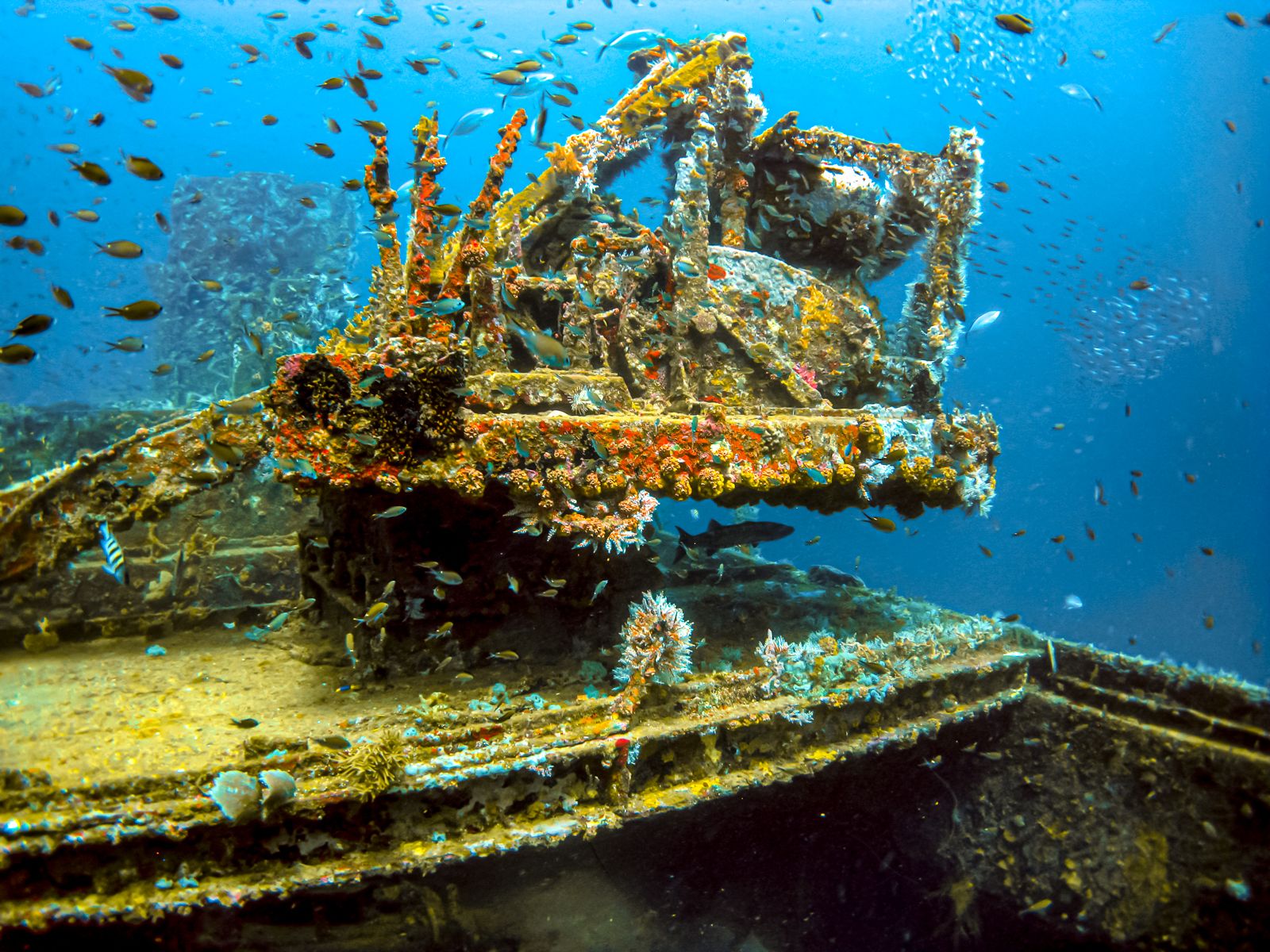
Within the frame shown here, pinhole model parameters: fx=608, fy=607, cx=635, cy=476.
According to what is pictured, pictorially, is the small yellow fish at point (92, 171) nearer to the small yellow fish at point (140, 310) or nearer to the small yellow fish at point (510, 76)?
the small yellow fish at point (140, 310)

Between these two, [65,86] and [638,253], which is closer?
[638,253]

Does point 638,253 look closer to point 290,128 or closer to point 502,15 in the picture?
point 502,15

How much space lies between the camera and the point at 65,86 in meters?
87.6

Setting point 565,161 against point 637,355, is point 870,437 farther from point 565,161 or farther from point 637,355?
point 565,161

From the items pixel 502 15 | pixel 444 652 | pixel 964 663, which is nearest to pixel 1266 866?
pixel 964 663

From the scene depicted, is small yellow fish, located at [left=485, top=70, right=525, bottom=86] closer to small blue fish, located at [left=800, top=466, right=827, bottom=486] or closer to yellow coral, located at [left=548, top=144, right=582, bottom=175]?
yellow coral, located at [left=548, top=144, right=582, bottom=175]

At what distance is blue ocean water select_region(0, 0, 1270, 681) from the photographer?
2168 inches

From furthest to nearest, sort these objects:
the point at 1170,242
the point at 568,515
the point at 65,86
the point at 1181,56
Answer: the point at 65,86 → the point at 1170,242 → the point at 1181,56 → the point at 568,515

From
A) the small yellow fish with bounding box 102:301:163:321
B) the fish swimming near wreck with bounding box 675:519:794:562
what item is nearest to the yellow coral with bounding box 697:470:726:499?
the fish swimming near wreck with bounding box 675:519:794:562

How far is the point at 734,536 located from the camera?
7012 mm

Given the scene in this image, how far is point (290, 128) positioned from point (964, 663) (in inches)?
4353

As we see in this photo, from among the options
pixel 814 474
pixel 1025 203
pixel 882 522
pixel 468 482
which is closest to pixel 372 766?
pixel 468 482

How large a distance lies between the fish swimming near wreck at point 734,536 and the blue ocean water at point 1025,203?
119 feet

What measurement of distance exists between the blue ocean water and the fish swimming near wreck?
3636cm
